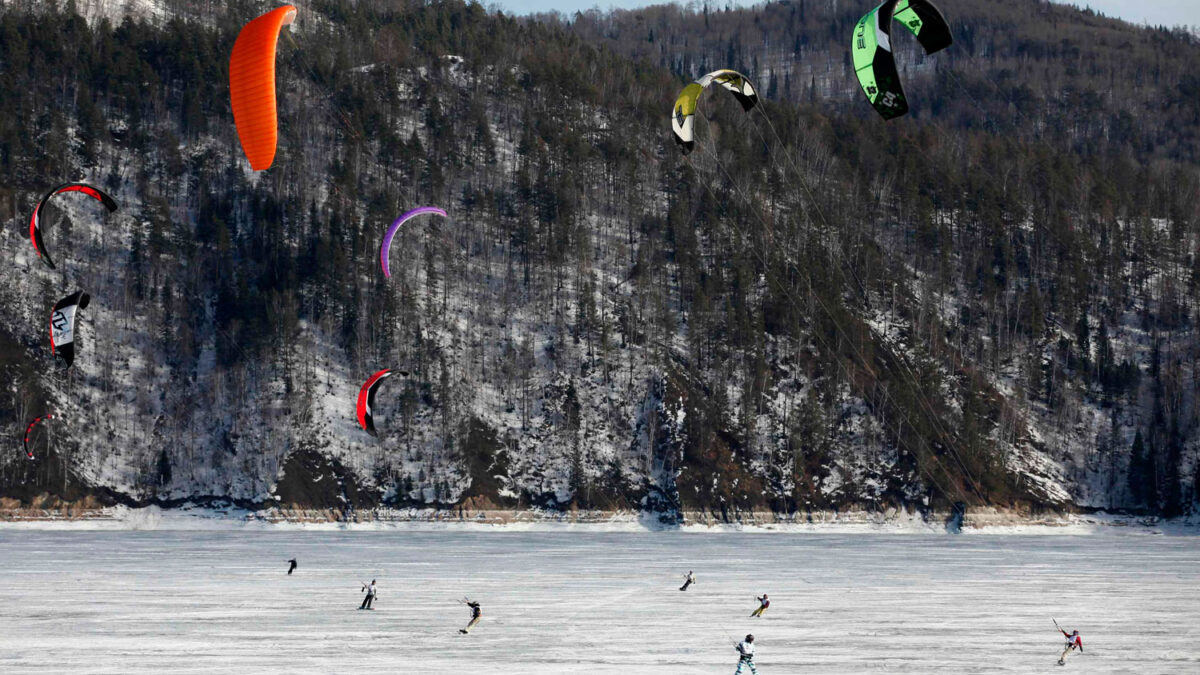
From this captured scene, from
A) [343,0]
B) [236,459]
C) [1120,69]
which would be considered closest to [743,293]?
[236,459]

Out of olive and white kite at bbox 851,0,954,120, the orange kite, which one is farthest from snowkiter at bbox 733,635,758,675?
the orange kite

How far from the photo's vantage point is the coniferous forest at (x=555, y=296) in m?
77.8

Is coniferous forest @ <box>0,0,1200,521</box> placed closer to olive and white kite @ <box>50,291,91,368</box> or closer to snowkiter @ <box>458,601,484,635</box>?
olive and white kite @ <box>50,291,91,368</box>

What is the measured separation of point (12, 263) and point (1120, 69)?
15284 cm

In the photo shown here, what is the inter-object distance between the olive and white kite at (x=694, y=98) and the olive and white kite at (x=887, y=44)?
7.82 meters

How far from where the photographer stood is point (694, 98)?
112 feet

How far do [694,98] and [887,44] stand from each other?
36.8ft

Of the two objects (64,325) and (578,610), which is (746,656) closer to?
(578,610)

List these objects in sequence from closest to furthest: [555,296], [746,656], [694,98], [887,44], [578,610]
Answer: [746,656], [887,44], [578,610], [694,98], [555,296]

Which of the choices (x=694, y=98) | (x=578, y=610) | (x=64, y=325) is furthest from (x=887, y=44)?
(x=64, y=325)

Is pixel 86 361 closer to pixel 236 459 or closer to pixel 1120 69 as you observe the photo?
pixel 236 459

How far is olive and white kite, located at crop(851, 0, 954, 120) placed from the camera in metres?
22.7

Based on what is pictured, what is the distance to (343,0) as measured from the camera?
453 feet

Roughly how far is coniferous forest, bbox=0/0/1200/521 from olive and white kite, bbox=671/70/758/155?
144ft
